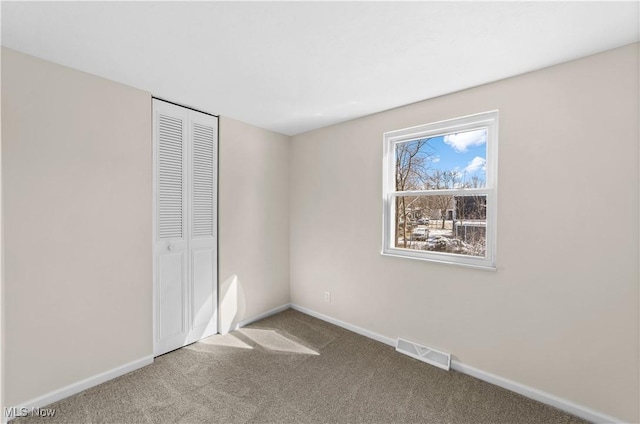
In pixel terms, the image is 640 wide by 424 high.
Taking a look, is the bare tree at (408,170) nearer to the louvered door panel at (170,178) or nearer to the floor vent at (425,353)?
the floor vent at (425,353)

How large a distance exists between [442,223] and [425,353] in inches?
47.6

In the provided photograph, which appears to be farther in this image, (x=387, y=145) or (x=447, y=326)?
(x=387, y=145)

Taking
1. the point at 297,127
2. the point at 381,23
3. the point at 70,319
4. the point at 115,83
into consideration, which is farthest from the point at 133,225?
the point at 381,23

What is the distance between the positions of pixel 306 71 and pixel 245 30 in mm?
559

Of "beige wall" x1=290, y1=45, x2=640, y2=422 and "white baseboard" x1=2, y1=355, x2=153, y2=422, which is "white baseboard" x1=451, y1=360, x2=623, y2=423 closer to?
"beige wall" x1=290, y1=45, x2=640, y2=422

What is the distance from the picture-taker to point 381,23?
1.46m

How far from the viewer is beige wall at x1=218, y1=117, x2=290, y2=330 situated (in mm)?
3023

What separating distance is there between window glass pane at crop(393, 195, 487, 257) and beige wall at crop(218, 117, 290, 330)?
5.20 ft

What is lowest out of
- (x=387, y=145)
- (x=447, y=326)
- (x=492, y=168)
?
(x=447, y=326)

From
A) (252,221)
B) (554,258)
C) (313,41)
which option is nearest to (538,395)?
(554,258)

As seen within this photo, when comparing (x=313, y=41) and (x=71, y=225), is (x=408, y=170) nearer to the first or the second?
(x=313, y=41)

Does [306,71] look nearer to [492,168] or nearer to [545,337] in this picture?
[492,168]

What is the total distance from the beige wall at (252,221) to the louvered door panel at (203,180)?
0.34 feet

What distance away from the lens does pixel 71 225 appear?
6.48 ft
